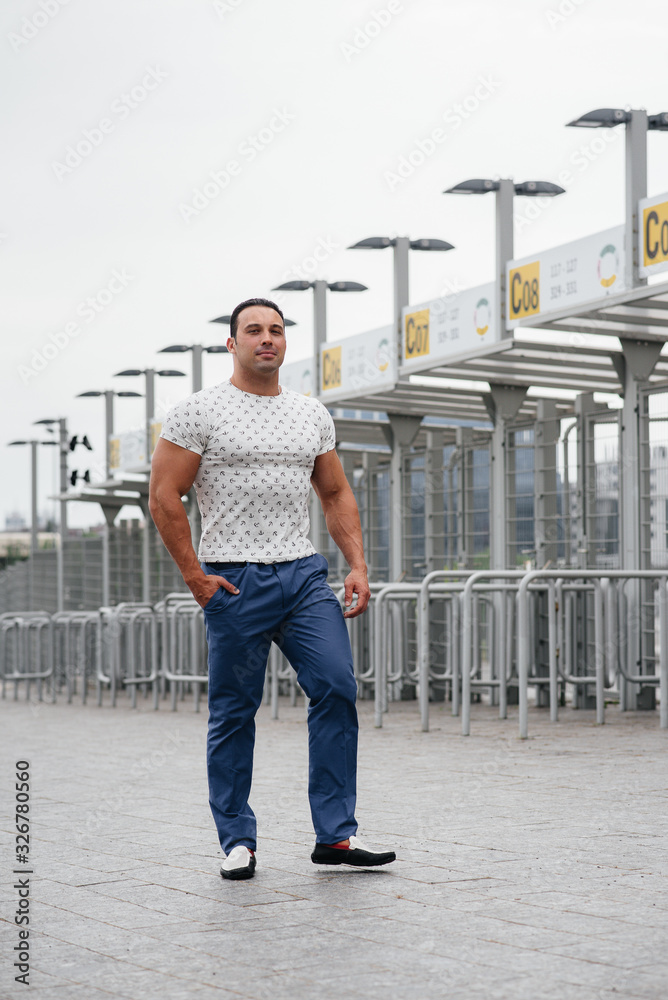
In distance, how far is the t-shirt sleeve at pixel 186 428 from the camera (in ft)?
15.1

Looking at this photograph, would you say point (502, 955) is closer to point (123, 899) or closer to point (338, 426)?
point (123, 899)

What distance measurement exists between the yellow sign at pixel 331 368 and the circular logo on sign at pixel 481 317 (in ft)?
9.11

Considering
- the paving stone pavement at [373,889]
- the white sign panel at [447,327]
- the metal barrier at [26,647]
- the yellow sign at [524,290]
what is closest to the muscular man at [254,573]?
the paving stone pavement at [373,889]

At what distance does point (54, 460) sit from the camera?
39.9 m

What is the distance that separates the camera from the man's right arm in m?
4.49

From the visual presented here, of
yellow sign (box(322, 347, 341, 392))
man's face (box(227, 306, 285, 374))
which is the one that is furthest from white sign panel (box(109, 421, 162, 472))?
man's face (box(227, 306, 285, 374))

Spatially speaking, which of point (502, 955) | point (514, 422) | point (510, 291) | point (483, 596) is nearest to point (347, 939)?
point (502, 955)

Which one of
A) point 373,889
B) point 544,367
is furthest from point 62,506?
point 373,889

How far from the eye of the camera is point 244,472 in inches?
182

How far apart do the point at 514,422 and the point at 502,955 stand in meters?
10.1

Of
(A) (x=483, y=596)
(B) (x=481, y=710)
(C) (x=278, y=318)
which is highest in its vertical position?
(C) (x=278, y=318)

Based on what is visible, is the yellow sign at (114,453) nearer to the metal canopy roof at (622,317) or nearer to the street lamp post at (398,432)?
the street lamp post at (398,432)

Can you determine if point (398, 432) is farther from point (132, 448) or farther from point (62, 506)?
point (62, 506)

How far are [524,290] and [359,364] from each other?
307 cm
